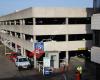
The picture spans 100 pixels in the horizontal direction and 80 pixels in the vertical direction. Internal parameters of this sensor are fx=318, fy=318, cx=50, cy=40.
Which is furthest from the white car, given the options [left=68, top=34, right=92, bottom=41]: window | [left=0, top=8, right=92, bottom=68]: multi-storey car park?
[left=68, top=34, right=92, bottom=41]: window

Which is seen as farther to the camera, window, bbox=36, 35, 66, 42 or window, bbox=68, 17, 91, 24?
window, bbox=36, 35, 66, 42

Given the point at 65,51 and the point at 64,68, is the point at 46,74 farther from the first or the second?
the point at 65,51

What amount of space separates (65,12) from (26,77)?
12003 mm

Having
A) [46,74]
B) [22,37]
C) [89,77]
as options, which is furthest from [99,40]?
[22,37]

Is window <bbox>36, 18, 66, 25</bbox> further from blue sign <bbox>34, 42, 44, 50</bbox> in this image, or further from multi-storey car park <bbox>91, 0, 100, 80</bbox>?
multi-storey car park <bbox>91, 0, 100, 80</bbox>

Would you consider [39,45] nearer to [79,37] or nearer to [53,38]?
[53,38]

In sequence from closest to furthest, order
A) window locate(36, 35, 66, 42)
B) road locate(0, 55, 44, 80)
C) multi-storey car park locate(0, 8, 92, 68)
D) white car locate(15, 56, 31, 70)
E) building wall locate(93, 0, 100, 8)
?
building wall locate(93, 0, 100, 8) → road locate(0, 55, 44, 80) → multi-storey car park locate(0, 8, 92, 68) → white car locate(15, 56, 31, 70) → window locate(36, 35, 66, 42)

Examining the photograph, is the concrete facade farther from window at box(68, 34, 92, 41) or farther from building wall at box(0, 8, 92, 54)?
window at box(68, 34, 92, 41)

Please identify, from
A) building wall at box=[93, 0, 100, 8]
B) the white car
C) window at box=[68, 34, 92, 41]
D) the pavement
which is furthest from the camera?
window at box=[68, 34, 92, 41]

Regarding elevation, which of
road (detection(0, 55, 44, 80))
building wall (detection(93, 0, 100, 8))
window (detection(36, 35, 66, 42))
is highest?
building wall (detection(93, 0, 100, 8))

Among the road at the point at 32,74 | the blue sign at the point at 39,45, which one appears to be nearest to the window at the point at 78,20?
the blue sign at the point at 39,45

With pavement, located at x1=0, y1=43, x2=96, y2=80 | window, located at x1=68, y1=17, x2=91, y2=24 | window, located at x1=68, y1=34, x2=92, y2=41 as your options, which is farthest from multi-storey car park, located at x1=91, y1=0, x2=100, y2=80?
window, located at x1=68, y1=34, x2=92, y2=41

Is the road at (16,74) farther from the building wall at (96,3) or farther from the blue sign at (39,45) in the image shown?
the building wall at (96,3)

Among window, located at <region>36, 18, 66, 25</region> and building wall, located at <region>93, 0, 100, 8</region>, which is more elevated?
building wall, located at <region>93, 0, 100, 8</region>
